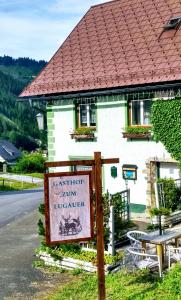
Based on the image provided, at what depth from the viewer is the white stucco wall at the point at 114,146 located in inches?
631

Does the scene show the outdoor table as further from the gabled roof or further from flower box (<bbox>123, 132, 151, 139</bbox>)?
the gabled roof

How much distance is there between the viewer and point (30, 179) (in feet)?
183

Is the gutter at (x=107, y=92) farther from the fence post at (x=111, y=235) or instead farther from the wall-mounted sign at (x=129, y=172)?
the fence post at (x=111, y=235)

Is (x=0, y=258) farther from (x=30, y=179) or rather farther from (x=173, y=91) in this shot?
(x=30, y=179)

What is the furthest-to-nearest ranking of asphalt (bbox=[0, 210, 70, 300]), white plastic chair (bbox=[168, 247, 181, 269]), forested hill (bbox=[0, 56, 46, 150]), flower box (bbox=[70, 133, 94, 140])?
forested hill (bbox=[0, 56, 46, 150]), flower box (bbox=[70, 133, 94, 140]), white plastic chair (bbox=[168, 247, 181, 269]), asphalt (bbox=[0, 210, 70, 300])

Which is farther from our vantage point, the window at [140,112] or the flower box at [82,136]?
the flower box at [82,136]

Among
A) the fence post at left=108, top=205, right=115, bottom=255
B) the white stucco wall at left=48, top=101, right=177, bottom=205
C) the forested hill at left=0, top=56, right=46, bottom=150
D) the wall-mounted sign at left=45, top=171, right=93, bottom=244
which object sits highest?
the forested hill at left=0, top=56, right=46, bottom=150

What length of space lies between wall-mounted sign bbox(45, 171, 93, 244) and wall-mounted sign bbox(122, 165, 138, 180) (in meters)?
8.31

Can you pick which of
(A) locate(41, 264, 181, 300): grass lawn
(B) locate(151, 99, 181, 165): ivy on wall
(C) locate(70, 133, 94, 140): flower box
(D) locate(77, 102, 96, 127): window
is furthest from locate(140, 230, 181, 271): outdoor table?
(D) locate(77, 102, 96, 127): window

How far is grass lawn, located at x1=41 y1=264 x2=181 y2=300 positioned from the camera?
8203 millimetres

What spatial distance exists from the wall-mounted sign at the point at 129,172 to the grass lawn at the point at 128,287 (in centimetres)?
666

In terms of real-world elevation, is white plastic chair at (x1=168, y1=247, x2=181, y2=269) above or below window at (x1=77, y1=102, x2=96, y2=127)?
below

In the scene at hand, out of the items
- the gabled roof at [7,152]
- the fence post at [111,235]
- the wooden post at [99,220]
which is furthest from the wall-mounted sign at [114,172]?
the gabled roof at [7,152]

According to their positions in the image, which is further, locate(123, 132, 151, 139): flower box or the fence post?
locate(123, 132, 151, 139): flower box
